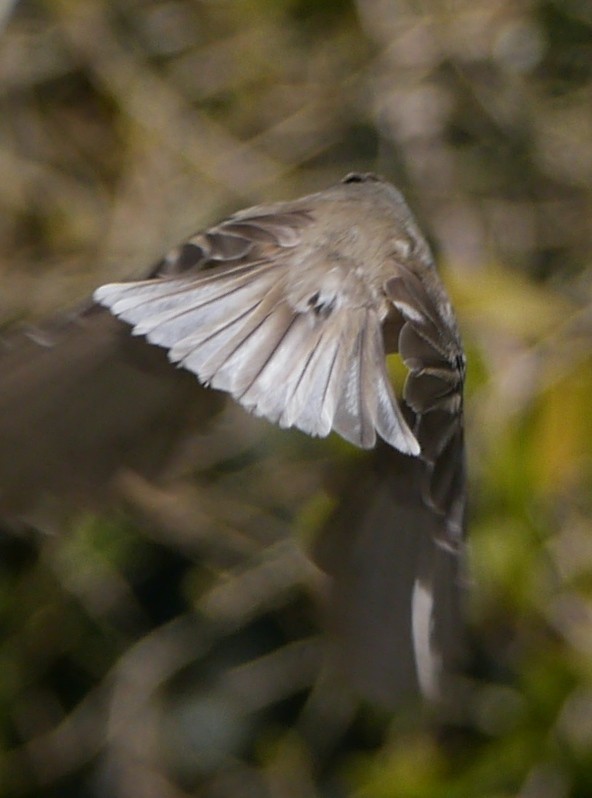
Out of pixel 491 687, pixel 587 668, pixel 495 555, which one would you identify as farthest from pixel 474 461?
pixel 491 687

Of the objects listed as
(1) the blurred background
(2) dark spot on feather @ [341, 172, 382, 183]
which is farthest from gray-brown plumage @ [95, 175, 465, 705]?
(1) the blurred background

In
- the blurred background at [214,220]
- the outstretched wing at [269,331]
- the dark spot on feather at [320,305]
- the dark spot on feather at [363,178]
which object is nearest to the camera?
the outstretched wing at [269,331]

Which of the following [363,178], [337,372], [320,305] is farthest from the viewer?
[363,178]

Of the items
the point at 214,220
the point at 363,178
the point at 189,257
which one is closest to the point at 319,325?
the point at 189,257

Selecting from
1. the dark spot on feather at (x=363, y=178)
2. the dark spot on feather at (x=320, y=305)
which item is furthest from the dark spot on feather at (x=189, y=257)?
the dark spot on feather at (x=363, y=178)

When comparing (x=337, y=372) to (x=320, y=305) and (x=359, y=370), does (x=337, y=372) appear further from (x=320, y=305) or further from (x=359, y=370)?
(x=320, y=305)

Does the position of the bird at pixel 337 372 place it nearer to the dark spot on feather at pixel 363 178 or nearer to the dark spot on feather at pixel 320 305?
the dark spot on feather at pixel 320 305

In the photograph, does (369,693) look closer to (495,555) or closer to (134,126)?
(495,555)
